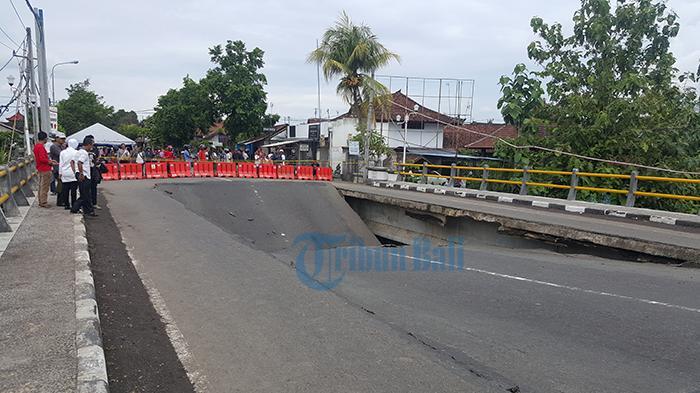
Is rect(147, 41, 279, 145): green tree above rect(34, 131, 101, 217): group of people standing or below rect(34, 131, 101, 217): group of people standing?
above

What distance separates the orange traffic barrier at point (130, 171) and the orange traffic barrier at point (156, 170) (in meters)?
0.37

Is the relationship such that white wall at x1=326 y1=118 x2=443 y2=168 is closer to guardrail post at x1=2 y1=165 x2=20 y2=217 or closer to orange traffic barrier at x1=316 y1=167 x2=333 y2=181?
orange traffic barrier at x1=316 y1=167 x2=333 y2=181

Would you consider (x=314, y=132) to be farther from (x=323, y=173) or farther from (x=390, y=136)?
(x=323, y=173)

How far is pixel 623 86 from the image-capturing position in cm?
1961

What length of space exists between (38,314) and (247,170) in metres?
22.5

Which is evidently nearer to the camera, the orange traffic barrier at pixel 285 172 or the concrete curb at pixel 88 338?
the concrete curb at pixel 88 338

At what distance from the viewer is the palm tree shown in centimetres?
2528

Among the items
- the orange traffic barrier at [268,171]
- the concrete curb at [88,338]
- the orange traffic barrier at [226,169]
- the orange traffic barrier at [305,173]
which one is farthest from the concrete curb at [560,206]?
the concrete curb at [88,338]

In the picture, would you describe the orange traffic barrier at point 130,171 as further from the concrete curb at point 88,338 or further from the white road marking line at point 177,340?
the concrete curb at point 88,338

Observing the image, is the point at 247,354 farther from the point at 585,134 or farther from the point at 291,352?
the point at 585,134

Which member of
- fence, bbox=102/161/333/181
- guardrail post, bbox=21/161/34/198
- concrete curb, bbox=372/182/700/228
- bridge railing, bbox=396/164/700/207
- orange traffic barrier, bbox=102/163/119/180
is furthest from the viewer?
fence, bbox=102/161/333/181

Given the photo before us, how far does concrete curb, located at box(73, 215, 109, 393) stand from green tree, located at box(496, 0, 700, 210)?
1671 centimetres

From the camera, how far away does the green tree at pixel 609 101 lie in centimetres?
1891

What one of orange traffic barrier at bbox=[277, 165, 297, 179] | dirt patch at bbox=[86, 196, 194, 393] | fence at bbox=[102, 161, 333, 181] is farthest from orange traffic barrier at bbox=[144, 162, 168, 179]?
dirt patch at bbox=[86, 196, 194, 393]
